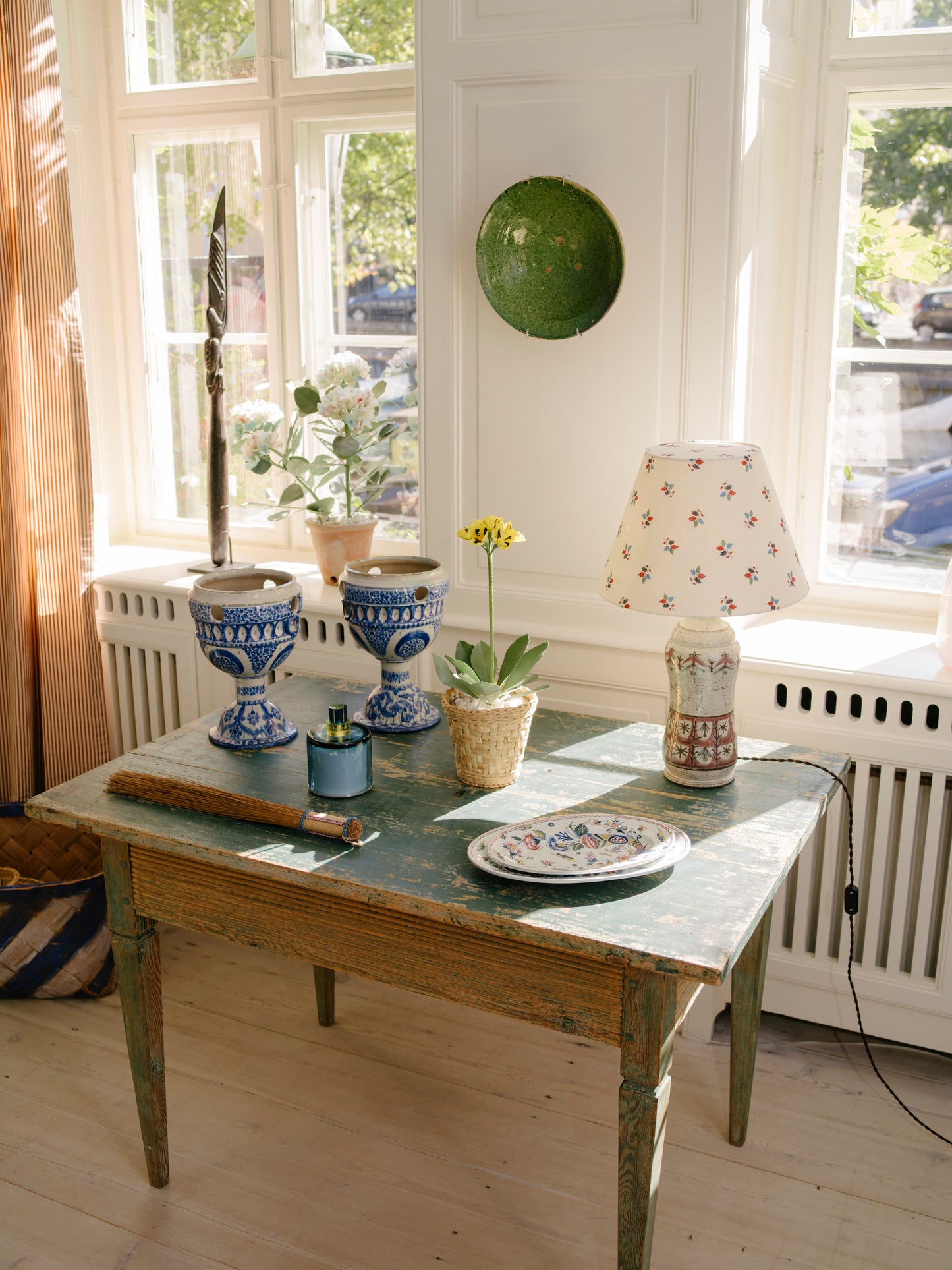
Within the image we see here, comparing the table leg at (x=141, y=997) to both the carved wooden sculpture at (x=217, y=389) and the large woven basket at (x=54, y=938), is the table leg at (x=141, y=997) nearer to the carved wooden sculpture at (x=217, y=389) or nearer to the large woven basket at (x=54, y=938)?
the large woven basket at (x=54, y=938)

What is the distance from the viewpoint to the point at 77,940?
8.08 ft

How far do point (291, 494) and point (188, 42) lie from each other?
118cm

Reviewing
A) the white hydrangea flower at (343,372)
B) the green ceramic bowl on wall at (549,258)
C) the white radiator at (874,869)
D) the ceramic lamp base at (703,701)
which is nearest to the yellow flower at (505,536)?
the ceramic lamp base at (703,701)

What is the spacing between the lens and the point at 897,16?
218 centimetres

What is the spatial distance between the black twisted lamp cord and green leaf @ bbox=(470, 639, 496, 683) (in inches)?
16.9

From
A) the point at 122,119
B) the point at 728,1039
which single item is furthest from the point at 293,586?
the point at 122,119

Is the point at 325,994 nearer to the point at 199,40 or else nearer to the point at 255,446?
the point at 255,446

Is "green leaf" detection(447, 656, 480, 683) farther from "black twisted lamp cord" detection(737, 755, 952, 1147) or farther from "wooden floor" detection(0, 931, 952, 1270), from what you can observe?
"wooden floor" detection(0, 931, 952, 1270)

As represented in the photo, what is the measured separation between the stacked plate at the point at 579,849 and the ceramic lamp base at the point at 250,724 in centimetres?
51

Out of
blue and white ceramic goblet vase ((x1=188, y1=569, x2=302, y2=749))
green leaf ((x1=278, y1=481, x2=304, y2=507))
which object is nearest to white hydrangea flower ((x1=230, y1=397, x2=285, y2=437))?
green leaf ((x1=278, y1=481, x2=304, y2=507))

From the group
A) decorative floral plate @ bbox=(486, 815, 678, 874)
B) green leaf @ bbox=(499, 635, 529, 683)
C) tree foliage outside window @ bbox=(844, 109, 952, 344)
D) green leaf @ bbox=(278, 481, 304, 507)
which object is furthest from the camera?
green leaf @ bbox=(278, 481, 304, 507)

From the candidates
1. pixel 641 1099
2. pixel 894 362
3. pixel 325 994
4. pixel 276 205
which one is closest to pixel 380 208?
pixel 276 205

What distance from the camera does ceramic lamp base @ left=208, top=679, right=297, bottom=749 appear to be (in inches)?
78.1

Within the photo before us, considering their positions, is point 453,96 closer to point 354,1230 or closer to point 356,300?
point 356,300
